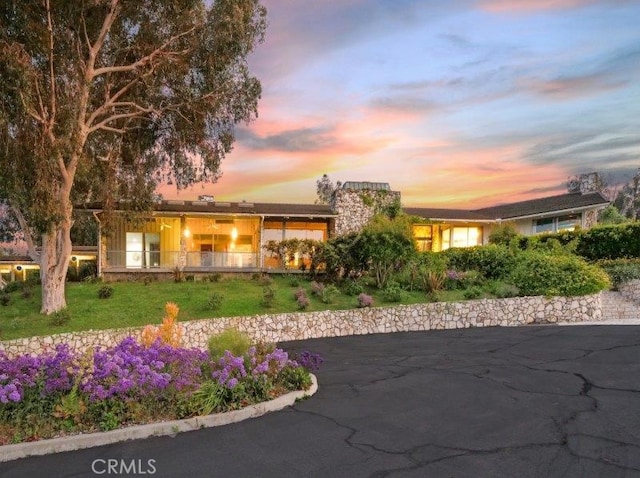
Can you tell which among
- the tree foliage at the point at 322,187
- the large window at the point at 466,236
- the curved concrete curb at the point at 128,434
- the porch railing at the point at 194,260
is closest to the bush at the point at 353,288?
the porch railing at the point at 194,260

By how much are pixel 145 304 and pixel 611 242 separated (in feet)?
65.8

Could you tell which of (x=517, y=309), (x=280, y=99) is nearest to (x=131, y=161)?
(x=280, y=99)

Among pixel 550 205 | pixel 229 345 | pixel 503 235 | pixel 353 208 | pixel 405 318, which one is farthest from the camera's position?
pixel 550 205

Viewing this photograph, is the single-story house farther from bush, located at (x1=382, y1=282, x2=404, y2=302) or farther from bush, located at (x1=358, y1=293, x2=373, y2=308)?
bush, located at (x1=358, y1=293, x2=373, y2=308)

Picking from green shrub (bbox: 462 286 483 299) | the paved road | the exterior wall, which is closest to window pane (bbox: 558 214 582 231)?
green shrub (bbox: 462 286 483 299)

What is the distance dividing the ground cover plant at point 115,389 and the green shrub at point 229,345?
3.60 ft

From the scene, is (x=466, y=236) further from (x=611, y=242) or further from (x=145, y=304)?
(x=145, y=304)

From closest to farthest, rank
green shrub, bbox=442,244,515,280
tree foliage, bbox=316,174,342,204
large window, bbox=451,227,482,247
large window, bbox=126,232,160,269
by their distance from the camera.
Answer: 1. green shrub, bbox=442,244,515,280
2. large window, bbox=126,232,160,269
3. large window, bbox=451,227,482,247
4. tree foliage, bbox=316,174,342,204

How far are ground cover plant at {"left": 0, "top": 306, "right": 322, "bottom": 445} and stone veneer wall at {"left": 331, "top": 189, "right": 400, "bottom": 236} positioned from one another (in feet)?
73.5

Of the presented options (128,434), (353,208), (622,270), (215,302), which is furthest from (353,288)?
(128,434)

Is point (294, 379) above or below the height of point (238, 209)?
below

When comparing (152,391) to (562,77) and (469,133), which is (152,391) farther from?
(469,133)

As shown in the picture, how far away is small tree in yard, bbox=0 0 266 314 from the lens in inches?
680

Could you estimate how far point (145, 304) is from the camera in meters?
Result: 20.1
